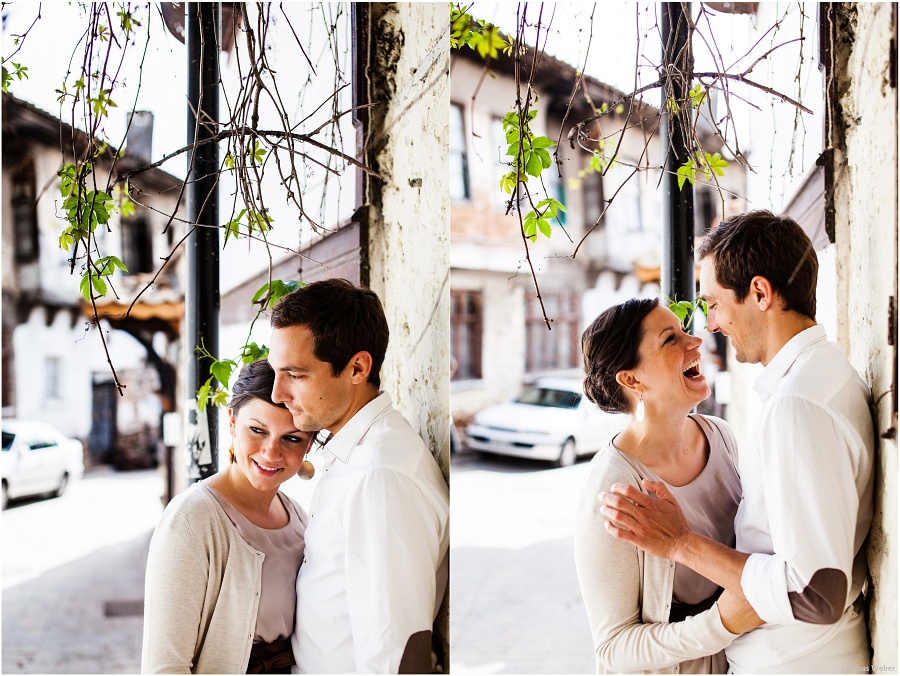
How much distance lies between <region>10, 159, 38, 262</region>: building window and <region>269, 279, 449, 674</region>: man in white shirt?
5758mm

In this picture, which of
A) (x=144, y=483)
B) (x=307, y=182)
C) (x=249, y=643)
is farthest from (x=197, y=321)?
(x=144, y=483)

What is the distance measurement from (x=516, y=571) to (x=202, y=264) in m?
5.16

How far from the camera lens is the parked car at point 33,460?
4.94 meters

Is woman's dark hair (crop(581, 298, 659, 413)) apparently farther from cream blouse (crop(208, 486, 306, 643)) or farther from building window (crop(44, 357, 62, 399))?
building window (crop(44, 357, 62, 399))

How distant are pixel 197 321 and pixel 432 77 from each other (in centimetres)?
91

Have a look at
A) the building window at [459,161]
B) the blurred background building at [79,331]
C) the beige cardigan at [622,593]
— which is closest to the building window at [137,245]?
the blurred background building at [79,331]

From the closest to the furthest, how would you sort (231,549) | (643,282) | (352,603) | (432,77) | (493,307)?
(352,603) < (231,549) < (432,77) < (493,307) < (643,282)

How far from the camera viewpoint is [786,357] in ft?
3.93

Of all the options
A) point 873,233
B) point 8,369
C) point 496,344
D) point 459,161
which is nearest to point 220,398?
point 873,233

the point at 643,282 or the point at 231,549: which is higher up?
the point at 643,282

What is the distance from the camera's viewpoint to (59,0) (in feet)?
6.31

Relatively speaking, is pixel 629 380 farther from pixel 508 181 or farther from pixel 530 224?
pixel 508 181

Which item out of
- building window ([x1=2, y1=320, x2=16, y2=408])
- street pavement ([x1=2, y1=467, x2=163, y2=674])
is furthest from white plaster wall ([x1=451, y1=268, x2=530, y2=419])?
building window ([x1=2, y1=320, x2=16, y2=408])

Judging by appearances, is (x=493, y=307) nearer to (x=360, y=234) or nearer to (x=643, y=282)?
(x=643, y=282)
